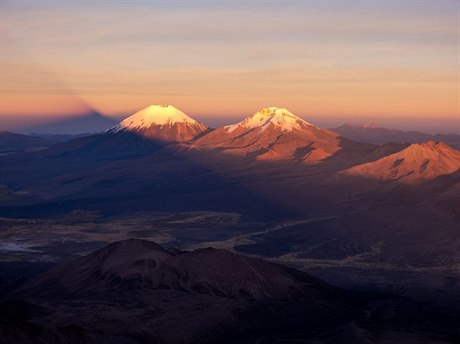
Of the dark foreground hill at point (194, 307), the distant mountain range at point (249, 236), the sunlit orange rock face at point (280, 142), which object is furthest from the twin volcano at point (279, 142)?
the dark foreground hill at point (194, 307)

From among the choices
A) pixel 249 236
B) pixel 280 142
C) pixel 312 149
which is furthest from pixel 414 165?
pixel 249 236

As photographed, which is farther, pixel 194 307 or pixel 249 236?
pixel 249 236

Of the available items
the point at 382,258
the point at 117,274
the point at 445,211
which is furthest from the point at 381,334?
the point at 445,211

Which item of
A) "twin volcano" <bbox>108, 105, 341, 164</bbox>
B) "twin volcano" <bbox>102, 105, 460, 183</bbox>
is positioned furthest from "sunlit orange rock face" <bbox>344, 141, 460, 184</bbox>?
"twin volcano" <bbox>108, 105, 341, 164</bbox>

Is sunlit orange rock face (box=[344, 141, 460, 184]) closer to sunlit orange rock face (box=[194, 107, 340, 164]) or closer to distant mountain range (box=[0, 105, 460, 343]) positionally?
distant mountain range (box=[0, 105, 460, 343])

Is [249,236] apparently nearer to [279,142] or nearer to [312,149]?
[312,149]

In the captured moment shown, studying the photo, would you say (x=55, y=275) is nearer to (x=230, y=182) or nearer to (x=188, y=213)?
(x=188, y=213)

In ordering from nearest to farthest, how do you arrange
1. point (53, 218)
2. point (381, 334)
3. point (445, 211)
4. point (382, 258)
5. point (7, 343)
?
point (7, 343) → point (381, 334) → point (382, 258) → point (445, 211) → point (53, 218)
